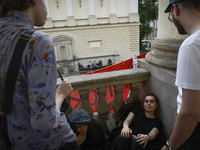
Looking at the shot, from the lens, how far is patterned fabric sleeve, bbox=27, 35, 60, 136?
2.24ft

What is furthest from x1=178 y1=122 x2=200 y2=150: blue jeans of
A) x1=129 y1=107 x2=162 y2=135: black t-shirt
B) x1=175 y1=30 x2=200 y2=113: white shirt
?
x1=129 y1=107 x2=162 y2=135: black t-shirt

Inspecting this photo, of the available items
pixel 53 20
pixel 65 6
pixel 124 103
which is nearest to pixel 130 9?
pixel 65 6

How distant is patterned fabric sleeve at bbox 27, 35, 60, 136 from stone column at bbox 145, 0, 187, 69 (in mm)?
A: 1614

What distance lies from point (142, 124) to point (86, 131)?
0.79 m

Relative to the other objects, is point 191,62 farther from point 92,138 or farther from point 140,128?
point 92,138

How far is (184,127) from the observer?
928 mm

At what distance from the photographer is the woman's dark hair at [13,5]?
2.34 feet

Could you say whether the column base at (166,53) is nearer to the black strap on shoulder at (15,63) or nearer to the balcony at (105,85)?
the balcony at (105,85)

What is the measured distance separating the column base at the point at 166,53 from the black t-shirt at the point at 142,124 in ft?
2.51

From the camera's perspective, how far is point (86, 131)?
6.37 ft

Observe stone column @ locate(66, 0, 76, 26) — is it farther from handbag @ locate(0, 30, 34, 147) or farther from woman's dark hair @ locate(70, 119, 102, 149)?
handbag @ locate(0, 30, 34, 147)

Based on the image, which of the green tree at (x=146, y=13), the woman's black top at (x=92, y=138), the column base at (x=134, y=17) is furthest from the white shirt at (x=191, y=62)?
the green tree at (x=146, y=13)

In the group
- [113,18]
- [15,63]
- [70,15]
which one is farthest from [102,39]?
[15,63]

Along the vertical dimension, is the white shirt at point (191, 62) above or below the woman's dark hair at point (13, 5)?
below
